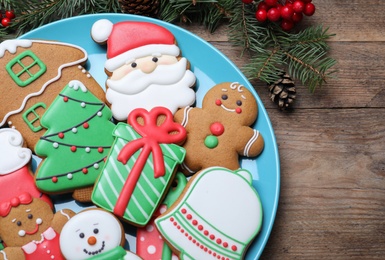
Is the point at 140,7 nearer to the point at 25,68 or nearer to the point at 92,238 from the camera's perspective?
the point at 25,68

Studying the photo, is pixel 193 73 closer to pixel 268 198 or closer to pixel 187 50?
pixel 187 50

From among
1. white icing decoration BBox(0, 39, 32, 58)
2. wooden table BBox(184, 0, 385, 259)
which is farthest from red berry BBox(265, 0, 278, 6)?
white icing decoration BBox(0, 39, 32, 58)

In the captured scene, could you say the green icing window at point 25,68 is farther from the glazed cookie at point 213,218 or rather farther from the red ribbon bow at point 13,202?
the glazed cookie at point 213,218

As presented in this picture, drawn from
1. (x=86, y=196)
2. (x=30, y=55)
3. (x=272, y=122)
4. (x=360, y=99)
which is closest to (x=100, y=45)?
(x=30, y=55)

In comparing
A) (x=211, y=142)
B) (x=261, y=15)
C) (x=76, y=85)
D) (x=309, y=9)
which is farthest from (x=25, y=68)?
(x=309, y=9)

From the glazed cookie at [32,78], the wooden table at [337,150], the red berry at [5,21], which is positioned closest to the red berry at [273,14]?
the wooden table at [337,150]

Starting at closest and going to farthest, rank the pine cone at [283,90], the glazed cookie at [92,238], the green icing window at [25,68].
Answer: the glazed cookie at [92,238], the green icing window at [25,68], the pine cone at [283,90]
